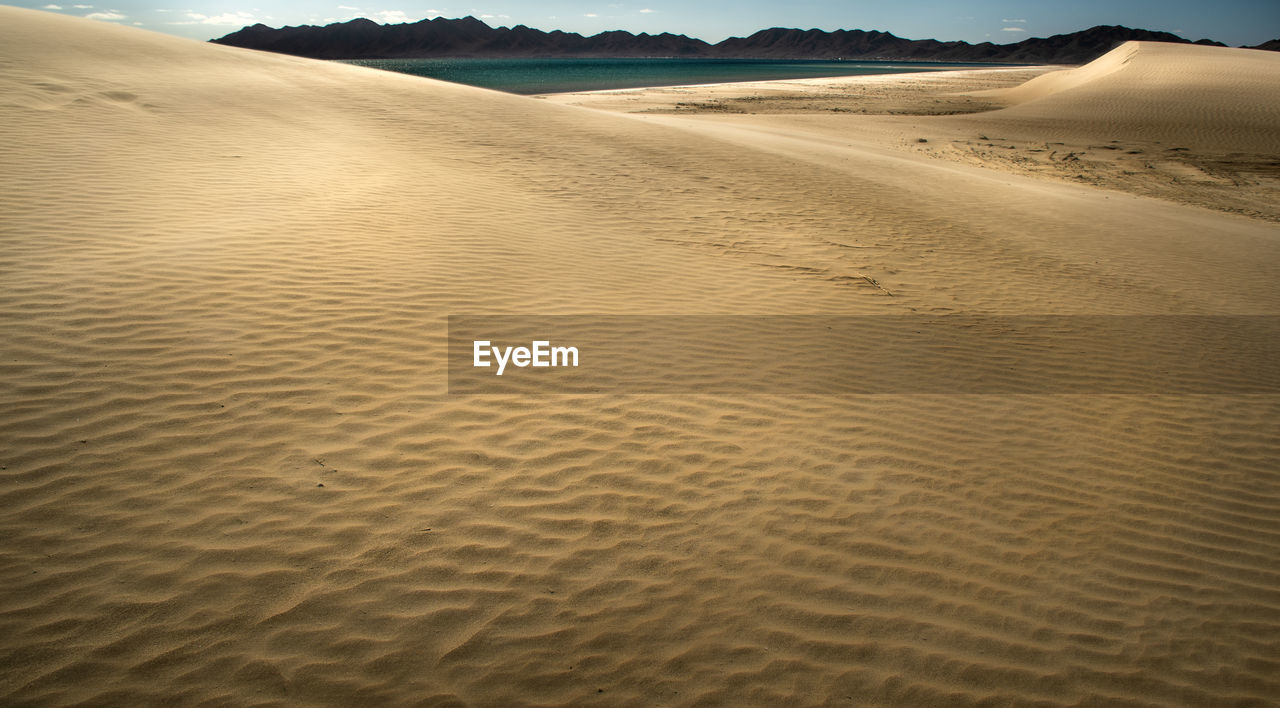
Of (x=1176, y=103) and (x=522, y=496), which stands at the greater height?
(x=1176, y=103)

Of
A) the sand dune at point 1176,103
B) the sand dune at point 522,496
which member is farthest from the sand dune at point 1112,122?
the sand dune at point 522,496

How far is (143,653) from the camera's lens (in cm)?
309

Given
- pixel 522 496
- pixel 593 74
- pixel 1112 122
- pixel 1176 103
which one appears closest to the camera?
pixel 522 496

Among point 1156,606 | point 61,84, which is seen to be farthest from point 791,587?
point 61,84

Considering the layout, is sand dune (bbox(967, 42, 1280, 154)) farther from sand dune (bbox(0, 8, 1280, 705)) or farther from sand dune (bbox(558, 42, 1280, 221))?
sand dune (bbox(0, 8, 1280, 705))

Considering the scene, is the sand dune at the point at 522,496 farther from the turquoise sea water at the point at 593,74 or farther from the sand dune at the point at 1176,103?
the turquoise sea water at the point at 593,74

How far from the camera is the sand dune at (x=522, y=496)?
10.8ft

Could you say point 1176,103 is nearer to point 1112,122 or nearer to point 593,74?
point 1112,122

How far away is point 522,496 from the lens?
4273mm

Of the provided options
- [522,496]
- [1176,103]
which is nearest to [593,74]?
[1176,103]

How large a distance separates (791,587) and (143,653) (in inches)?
122

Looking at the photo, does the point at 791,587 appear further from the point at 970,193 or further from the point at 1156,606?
the point at 970,193

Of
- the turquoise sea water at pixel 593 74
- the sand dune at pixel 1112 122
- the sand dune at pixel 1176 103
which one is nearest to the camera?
the sand dune at pixel 1112 122

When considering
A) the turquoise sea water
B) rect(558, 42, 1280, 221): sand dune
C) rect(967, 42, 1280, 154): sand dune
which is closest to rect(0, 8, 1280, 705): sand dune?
rect(558, 42, 1280, 221): sand dune
